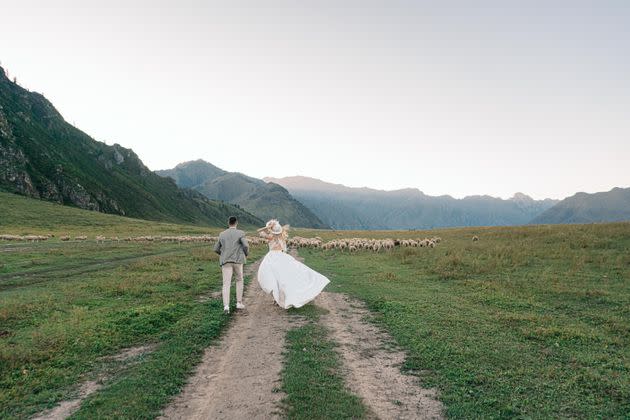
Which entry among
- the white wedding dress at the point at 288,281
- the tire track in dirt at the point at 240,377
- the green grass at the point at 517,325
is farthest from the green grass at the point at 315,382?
the white wedding dress at the point at 288,281

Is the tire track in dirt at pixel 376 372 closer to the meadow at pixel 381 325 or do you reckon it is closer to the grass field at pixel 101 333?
the meadow at pixel 381 325

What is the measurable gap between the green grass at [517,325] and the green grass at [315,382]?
5.96 ft

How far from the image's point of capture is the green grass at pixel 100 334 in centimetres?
704

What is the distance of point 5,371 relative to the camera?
8.05 metres

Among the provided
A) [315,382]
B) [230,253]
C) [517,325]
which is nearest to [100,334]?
[230,253]

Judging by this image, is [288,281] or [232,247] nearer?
[232,247]

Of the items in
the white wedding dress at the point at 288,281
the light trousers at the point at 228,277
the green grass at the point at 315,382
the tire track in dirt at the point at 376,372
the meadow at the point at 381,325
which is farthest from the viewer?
the white wedding dress at the point at 288,281

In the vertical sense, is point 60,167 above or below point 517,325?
above

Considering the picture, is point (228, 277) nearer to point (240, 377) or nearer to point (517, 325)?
point (240, 377)

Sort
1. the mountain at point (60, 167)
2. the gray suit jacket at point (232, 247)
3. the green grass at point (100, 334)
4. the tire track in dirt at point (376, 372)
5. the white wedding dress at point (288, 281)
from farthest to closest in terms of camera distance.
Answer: the mountain at point (60, 167) < the white wedding dress at point (288, 281) < the gray suit jacket at point (232, 247) < the green grass at point (100, 334) < the tire track in dirt at point (376, 372)

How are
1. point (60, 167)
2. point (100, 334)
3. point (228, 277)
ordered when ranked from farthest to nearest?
point (60, 167) → point (228, 277) → point (100, 334)

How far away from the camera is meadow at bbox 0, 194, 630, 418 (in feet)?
22.7

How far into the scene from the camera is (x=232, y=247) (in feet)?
44.5

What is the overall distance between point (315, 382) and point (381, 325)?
16.9ft
